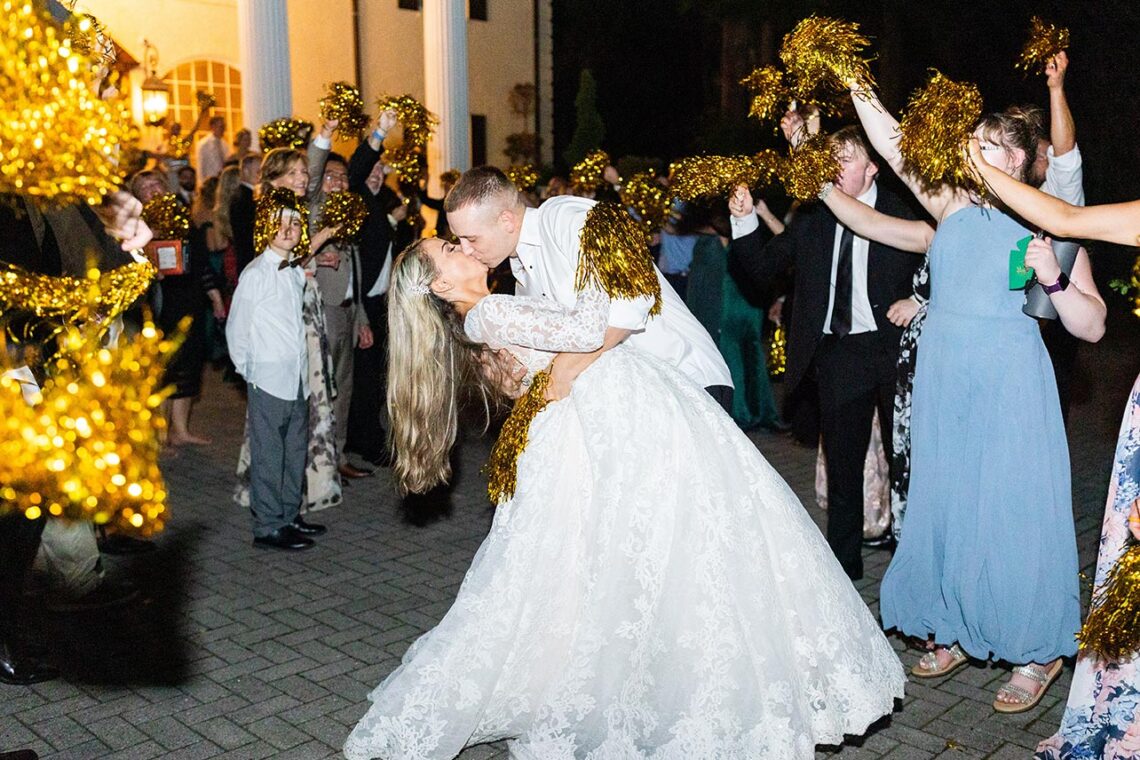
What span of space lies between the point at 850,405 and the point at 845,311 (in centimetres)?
49

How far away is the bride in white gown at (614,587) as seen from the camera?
366 cm

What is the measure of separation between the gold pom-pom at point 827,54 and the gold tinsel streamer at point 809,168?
15.2 inches

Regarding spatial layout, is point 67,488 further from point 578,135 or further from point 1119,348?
point 578,135

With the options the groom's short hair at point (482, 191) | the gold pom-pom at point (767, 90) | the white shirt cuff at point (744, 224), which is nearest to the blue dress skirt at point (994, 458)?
the gold pom-pom at point (767, 90)

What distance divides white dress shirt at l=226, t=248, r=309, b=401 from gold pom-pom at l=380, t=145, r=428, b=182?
2.30 metres

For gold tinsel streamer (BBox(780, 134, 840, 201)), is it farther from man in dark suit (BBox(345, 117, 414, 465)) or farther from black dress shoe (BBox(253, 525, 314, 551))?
man in dark suit (BBox(345, 117, 414, 465))

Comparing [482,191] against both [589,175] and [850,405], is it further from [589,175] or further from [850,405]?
[589,175]

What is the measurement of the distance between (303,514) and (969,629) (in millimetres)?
4438

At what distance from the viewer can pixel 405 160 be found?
8656 mm

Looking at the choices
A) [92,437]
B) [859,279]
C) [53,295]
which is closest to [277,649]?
[53,295]

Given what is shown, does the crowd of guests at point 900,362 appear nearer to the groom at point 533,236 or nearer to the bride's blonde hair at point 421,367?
the bride's blonde hair at point 421,367

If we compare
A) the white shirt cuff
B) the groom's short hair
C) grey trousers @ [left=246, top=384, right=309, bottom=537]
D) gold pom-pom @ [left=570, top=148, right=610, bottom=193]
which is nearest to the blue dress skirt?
the white shirt cuff

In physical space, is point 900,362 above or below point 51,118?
below

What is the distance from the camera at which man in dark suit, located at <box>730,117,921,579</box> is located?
5.68m
